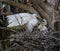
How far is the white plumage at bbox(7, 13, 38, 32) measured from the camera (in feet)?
5.45

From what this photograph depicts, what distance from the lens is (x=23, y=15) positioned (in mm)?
1739

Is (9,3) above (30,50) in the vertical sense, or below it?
above

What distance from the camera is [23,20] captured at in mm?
1695

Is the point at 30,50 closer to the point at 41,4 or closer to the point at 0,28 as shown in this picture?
the point at 0,28

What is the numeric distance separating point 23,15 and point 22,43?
29cm

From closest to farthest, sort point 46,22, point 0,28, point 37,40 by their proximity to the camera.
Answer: point 37,40
point 0,28
point 46,22

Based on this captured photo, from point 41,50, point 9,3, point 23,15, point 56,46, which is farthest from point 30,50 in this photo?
point 9,3

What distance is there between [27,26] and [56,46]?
0.28 meters

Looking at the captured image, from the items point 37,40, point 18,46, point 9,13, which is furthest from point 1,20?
point 37,40

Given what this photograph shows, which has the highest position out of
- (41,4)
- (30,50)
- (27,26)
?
(41,4)

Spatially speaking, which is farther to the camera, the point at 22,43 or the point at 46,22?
the point at 46,22

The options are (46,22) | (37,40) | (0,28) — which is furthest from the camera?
(46,22)

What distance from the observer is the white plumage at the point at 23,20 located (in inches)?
65.4

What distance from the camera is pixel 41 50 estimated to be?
1.55m
